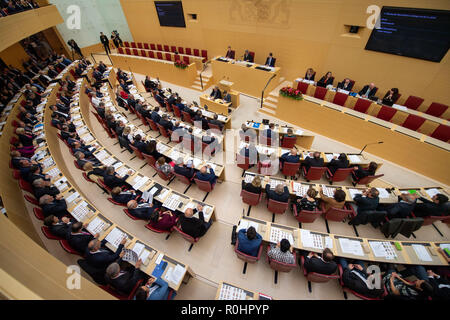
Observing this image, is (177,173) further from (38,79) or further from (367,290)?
(38,79)

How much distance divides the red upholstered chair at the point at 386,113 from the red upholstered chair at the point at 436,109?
63.5 inches

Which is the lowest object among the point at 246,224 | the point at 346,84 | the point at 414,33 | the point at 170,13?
the point at 246,224

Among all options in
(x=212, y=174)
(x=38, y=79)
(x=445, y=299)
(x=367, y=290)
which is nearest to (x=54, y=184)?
(x=212, y=174)

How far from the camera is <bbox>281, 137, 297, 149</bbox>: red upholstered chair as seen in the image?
254 inches

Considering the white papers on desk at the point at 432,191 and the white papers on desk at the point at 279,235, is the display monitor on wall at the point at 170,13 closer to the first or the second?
the white papers on desk at the point at 279,235

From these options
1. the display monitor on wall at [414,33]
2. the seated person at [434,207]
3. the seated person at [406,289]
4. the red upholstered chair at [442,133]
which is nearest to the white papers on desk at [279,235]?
the seated person at [406,289]

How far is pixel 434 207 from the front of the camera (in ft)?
13.4

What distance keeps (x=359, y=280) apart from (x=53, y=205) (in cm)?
667

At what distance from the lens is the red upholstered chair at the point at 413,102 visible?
22.4ft

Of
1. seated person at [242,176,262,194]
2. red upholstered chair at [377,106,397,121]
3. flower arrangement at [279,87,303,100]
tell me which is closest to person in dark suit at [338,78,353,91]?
red upholstered chair at [377,106,397,121]

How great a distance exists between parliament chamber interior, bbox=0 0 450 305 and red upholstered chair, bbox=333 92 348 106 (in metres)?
0.05

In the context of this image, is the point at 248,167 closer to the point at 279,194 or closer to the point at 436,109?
the point at 279,194

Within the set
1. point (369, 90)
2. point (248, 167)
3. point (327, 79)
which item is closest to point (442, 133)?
point (369, 90)

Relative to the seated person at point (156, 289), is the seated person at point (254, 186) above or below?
above
